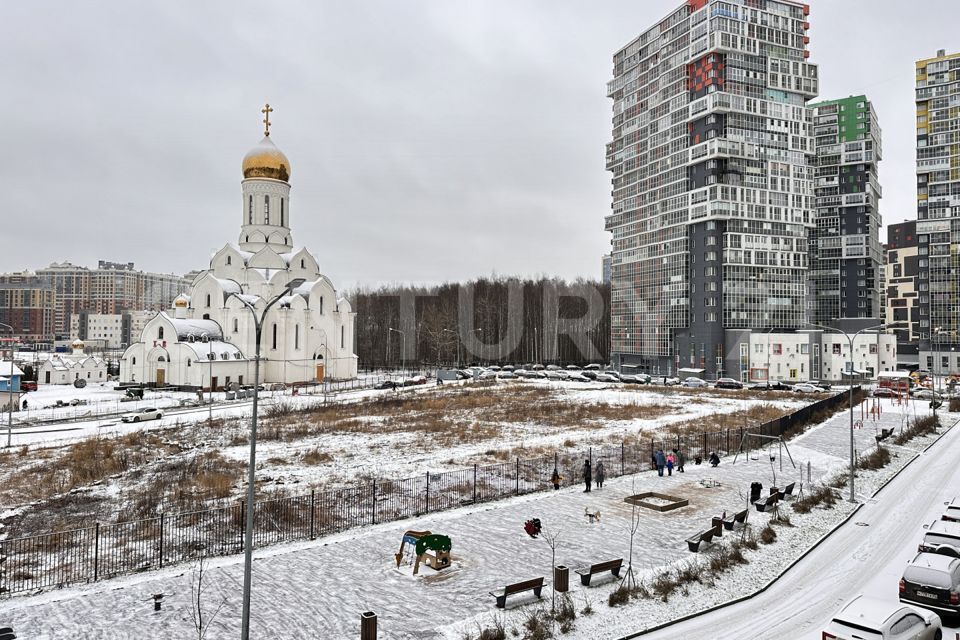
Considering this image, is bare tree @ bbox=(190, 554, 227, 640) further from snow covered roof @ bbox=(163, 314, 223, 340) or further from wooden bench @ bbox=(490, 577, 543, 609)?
snow covered roof @ bbox=(163, 314, 223, 340)

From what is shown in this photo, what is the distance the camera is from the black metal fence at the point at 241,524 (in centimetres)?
1540

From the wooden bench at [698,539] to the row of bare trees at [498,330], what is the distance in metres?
85.0

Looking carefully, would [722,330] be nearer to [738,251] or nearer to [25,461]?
[738,251]

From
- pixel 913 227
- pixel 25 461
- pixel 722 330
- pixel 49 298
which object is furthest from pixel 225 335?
pixel 49 298

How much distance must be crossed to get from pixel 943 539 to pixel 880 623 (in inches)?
285

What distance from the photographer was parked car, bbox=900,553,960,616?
12.9m

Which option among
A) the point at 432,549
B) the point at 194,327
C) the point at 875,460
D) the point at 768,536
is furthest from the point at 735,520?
the point at 194,327

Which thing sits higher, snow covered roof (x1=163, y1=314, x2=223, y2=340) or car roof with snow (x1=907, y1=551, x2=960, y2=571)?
snow covered roof (x1=163, y1=314, x2=223, y2=340)

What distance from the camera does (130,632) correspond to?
39.4ft

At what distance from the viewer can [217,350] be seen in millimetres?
62375

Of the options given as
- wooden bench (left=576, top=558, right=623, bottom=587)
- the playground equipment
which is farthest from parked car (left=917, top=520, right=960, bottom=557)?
the playground equipment

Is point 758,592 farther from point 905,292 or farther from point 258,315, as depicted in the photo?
point 905,292

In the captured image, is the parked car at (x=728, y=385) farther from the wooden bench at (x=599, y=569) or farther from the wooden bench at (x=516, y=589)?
the wooden bench at (x=516, y=589)

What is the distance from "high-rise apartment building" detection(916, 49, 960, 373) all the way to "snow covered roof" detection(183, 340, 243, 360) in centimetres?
10290
